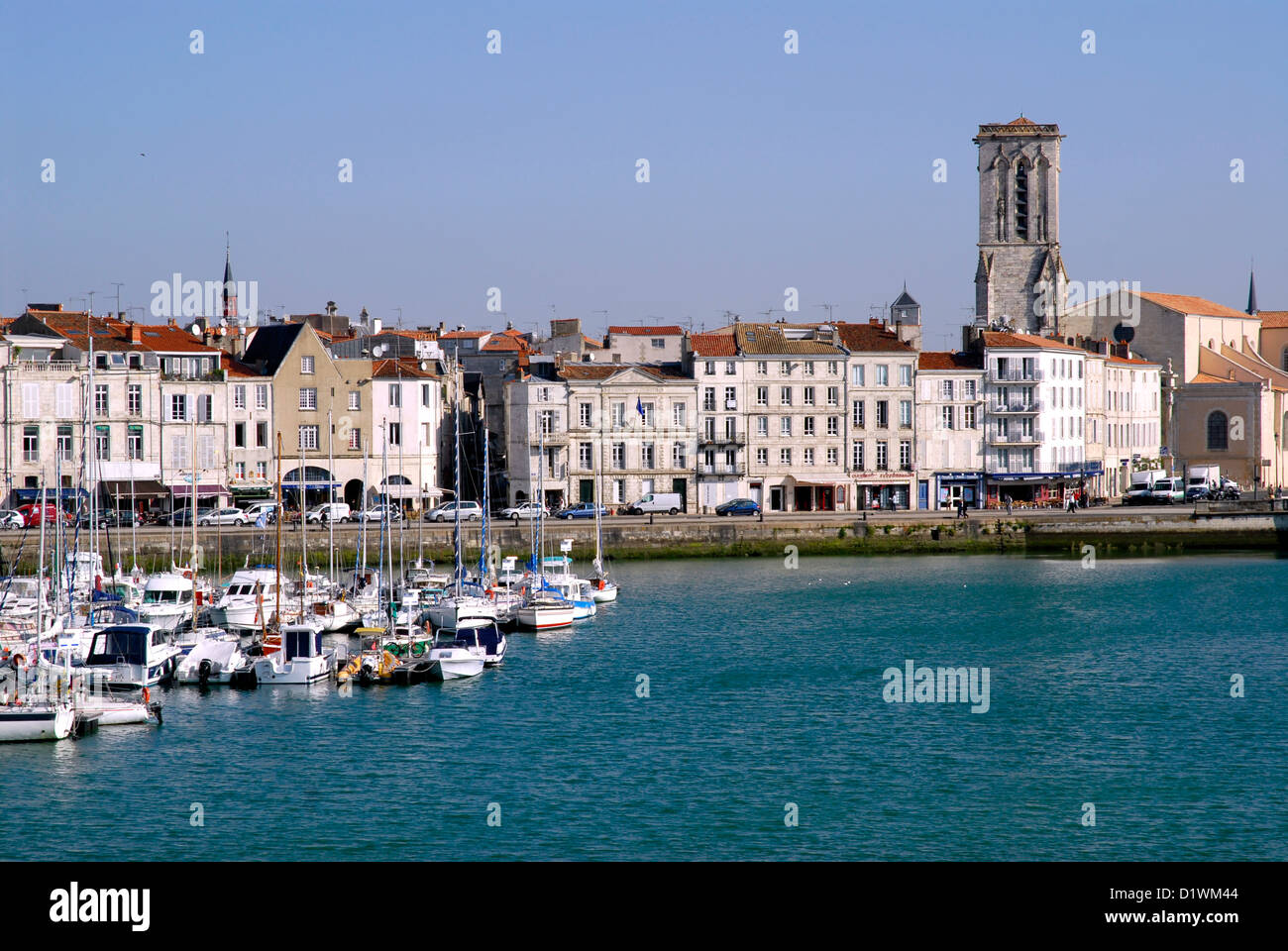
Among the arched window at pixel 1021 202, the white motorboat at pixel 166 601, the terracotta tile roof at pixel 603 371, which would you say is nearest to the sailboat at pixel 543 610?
the white motorboat at pixel 166 601

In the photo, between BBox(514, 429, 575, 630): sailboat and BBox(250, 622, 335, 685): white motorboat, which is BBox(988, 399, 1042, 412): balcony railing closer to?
BBox(514, 429, 575, 630): sailboat

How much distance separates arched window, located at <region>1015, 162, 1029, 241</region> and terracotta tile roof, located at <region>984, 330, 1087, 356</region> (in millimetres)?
11044

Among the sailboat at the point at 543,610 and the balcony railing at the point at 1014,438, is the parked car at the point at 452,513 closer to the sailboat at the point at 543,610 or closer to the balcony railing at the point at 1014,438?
the sailboat at the point at 543,610

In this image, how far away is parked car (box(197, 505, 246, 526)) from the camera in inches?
2259

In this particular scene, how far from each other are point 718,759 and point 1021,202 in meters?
64.8

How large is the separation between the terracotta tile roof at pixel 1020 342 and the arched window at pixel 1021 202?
11044mm

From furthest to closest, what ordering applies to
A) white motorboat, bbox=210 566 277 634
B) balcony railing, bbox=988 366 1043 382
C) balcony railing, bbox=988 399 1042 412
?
balcony railing, bbox=988 366 1043 382
balcony railing, bbox=988 399 1042 412
white motorboat, bbox=210 566 277 634

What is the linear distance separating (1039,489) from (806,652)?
39518 mm

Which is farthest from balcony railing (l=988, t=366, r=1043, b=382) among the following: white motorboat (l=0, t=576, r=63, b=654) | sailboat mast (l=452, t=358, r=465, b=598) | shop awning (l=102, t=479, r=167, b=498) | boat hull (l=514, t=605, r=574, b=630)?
white motorboat (l=0, t=576, r=63, b=654)

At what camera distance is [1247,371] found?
84062mm

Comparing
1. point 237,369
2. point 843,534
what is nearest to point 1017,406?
point 843,534

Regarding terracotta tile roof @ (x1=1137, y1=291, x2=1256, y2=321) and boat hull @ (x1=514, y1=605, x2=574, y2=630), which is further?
terracotta tile roof @ (x1=1137, y1=291, x2=1256, y2=321)
